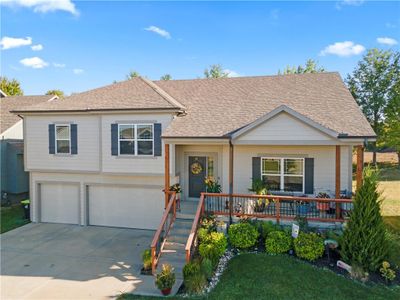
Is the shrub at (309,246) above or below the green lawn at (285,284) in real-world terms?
above

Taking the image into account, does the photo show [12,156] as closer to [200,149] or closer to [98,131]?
[98,131]

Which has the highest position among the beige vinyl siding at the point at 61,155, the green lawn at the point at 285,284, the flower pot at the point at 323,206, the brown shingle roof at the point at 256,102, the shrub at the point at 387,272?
the brown shingle roof at the point at 256,102

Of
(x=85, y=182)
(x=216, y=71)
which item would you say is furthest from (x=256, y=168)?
(x=216, y=71)

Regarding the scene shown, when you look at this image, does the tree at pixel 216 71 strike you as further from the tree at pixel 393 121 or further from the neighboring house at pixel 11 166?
the neighboring house at pixel 11 166

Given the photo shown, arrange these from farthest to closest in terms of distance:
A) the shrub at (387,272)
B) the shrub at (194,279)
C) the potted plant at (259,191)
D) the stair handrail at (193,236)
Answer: the potted plant at (259,191)
the stair handrail at (193,236)
the shrub at (387,272)
the shrub at (194,279)

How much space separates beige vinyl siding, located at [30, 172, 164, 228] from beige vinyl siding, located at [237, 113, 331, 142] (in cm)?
491

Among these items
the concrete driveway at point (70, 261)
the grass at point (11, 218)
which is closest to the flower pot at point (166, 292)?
the concrete driveway at point (70, 261)

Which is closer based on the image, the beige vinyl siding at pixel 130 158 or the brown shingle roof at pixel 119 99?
the beige vinyl siding at pixel 130 158

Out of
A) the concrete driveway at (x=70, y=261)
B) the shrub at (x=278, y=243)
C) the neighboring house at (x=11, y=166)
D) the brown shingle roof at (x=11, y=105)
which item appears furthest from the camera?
the brown shingle roof at (x=11, y=105)

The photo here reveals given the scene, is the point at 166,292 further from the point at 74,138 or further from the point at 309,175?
the point at 74,138

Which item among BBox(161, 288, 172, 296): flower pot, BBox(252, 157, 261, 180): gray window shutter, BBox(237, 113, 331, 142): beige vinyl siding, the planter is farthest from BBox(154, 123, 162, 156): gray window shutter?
BBox(161, 288, 172, 296): flower pot

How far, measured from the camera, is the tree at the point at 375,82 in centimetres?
3319

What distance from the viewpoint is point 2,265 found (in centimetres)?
1039

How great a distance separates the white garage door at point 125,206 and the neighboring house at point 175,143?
5 centimetres
